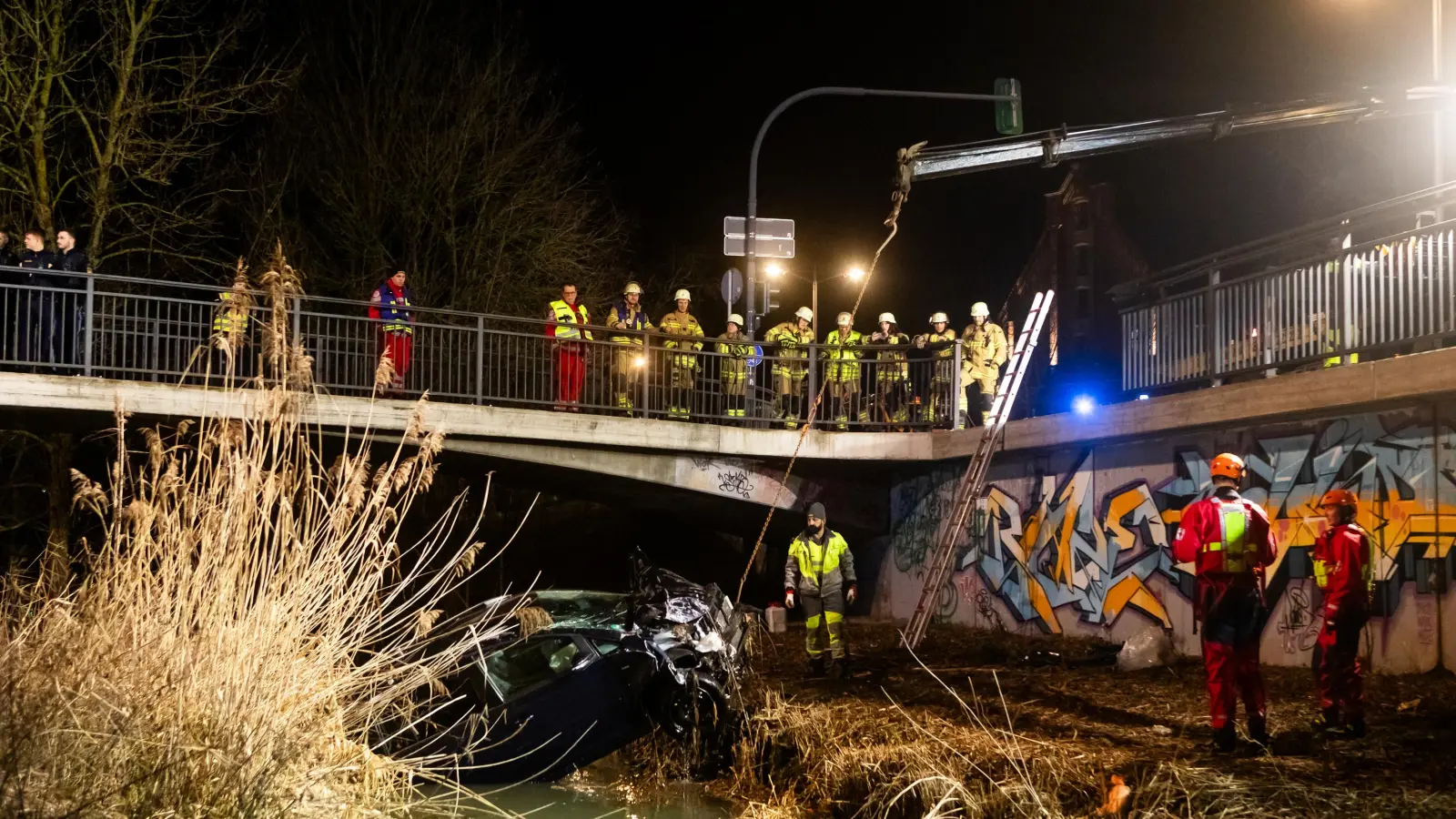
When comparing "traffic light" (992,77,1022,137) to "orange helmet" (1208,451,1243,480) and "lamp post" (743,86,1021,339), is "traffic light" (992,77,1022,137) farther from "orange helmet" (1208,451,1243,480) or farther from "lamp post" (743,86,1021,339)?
"orange helmet" (1208,451,1243,480)

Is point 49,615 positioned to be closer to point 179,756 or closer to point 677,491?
point 179,756

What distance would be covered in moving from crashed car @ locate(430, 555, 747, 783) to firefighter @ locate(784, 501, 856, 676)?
3547 mm

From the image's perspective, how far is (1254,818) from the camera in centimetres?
643

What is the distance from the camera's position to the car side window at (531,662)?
8289mm

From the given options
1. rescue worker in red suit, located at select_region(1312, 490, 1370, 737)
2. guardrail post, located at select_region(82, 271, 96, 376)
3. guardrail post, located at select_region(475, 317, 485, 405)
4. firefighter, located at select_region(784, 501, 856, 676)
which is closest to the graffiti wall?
rescue worker in red suit, located at select_region(1312, 490, 1370, 737)

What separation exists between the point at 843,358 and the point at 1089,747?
31.0ft

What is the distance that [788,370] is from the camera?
17.2 metres

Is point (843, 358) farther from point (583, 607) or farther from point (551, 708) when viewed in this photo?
point (551, 708)

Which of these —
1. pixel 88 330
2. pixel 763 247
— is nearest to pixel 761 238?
pixel 763 247

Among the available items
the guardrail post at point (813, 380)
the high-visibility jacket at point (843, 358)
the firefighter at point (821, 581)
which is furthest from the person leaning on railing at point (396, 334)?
the high-visibility jacket at point (843, 358)

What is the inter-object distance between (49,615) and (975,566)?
11440mm

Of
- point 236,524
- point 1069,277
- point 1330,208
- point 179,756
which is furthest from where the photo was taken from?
point 1069,277

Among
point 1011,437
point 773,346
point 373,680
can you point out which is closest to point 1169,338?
point 1011,437

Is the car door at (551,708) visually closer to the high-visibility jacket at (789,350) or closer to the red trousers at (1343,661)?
the red trousers at (1343,661)
